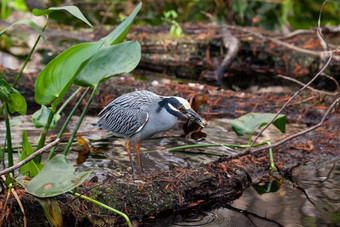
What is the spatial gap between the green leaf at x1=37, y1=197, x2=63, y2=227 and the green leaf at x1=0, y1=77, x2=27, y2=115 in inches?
24.4

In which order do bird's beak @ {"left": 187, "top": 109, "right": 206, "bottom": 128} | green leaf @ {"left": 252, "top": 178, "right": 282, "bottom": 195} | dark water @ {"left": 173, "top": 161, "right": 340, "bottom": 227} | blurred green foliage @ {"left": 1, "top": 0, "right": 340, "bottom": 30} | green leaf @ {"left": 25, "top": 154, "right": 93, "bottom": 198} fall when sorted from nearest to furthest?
green leaf @ {"left": 25, "top": 154, "right": 93, "bottom": 198}
dark water @ {"left": 173, "top": 161, "right": 340, "bottom": 227}
bird's beak @ {"left": 187, "top": 109, "right": 206, "bottom": 128}
green leaf @ {"left": 252, "top": 178, "right": 282, "bottom": 195}
blurred green foliage @ {"left": 1, "top": 0, "right": 340, "bottom": 30}

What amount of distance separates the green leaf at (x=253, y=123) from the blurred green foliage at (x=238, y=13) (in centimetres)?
661

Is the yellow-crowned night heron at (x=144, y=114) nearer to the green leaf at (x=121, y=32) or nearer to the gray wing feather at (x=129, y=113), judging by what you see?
the gray wing feather at (x=129, y=113)

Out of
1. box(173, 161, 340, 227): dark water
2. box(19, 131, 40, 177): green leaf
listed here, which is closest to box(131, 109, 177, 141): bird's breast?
box(173, 161, 340, 227): dark water

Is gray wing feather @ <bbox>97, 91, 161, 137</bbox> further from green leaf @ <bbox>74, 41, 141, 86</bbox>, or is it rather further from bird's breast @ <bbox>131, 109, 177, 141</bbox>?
green leaf @ <bbox>74, 41, 141, 86</bbox>

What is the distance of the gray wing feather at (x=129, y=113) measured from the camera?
393 centimetres

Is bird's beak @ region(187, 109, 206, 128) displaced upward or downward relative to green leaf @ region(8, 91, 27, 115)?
downward

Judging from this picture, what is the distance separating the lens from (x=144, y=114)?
3.91 metres

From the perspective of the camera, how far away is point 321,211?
11.3 ft

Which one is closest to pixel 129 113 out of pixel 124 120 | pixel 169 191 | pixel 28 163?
pixel 124 120

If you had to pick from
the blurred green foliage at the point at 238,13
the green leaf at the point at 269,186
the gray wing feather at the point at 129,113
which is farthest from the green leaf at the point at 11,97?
the blurred green foliage at the point at 238,13

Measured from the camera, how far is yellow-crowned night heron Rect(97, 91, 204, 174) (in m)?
3.82

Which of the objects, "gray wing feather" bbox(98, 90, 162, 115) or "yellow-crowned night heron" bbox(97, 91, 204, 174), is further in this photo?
"gray wing feather" bbox(98, 90, 162, 115)

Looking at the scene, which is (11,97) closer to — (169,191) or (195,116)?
(169,191)
